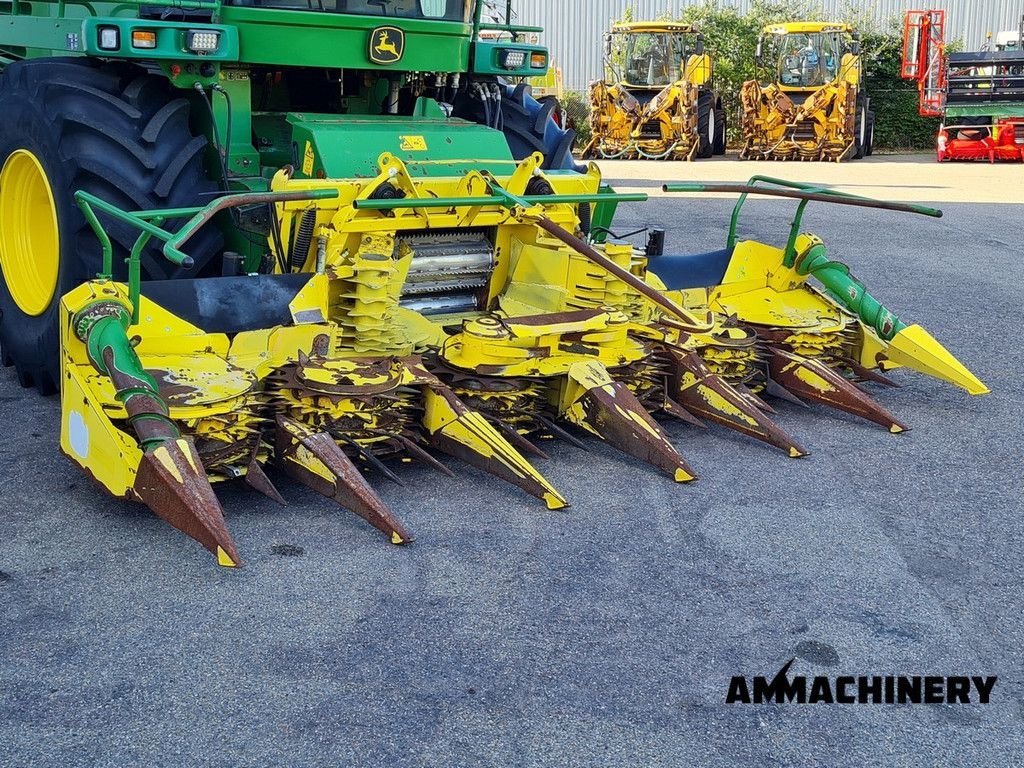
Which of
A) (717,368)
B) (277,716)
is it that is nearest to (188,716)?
(277,716)

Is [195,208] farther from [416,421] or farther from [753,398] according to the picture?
[753,398]

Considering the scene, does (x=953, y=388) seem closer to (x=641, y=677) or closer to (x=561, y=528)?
(x=561, y=528)

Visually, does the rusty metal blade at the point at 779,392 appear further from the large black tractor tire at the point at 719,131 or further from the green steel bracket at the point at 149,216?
the large black tractor tire at the point at 719,131

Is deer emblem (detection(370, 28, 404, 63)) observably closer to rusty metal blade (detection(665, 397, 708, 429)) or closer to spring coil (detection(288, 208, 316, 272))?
spring coil (detection(288, 208, 316, 272))

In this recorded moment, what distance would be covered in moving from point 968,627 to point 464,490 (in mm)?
1762

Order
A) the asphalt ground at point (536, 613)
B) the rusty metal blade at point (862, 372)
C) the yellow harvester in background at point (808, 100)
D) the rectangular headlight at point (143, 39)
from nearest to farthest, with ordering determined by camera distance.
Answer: the asphalt ground at point (536, 613) < the rectangular headlight at point (143, 39) < the rusty metal blade at point (862, 372) < the yellow harvester in background at point (808, 100)

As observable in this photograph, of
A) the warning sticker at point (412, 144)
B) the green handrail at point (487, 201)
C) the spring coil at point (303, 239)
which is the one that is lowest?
the spring coil at point (303, 239)

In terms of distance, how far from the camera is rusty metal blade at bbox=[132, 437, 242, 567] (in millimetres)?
3461

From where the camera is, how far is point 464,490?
4.32 meters

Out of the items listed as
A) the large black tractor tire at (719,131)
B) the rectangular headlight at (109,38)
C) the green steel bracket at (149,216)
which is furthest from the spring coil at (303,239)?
the large black tractor tire at (719,131)

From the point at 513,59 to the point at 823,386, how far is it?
8.53 feet

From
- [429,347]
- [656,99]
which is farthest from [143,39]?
[656,99]

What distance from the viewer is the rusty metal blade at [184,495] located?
11.4ft

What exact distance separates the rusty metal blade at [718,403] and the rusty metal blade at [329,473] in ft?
5.02
